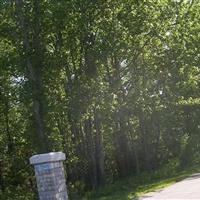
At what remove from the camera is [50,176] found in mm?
12523

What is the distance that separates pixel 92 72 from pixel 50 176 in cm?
2049

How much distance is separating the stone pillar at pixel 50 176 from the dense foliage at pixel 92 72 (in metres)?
16.7

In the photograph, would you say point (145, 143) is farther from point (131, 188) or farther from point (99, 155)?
point (131, 188)

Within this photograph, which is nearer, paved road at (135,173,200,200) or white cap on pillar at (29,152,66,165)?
white cap on pillar at (29,152,66,165)

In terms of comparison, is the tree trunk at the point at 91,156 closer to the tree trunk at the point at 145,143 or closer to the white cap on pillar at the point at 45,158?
the tree trunk at the point at 145,143

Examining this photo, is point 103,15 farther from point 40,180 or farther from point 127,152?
point 40,180

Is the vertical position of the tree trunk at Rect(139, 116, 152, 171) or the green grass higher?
the tree trunk at Rect(139, 116, 152, 171)

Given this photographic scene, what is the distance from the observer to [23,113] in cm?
3938

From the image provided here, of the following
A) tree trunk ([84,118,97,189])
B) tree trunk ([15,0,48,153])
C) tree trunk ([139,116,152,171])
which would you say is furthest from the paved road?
tree trunk ([139,116,152,171])

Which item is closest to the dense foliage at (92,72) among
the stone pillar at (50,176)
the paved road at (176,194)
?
the paved road at (176,194)

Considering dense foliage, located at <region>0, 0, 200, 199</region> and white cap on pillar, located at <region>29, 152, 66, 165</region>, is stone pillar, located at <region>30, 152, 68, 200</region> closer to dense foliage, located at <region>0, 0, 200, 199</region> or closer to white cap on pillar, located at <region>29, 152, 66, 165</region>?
white cap on pillar, located at <region>29, 152, 66, 165</region>

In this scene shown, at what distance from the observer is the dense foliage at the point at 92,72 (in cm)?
3036

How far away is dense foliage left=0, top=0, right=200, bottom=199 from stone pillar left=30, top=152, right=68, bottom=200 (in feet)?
54.9

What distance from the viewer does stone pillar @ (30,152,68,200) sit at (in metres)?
12.4
